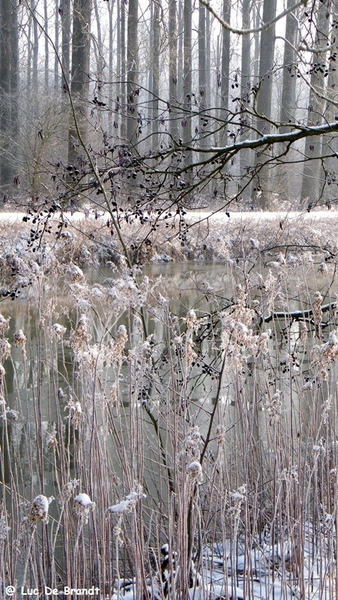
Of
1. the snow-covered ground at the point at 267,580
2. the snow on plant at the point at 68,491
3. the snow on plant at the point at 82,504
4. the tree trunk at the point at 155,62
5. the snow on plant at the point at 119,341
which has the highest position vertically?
the tree trunk at the point at 155,62

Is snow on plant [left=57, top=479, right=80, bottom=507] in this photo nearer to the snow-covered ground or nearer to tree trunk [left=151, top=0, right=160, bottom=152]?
the snow-covered ground

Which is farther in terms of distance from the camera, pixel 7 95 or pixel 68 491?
pixel 7 95

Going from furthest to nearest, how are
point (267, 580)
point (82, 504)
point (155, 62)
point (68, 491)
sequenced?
point (155, 62) < point (267, 580) < point (68, 491) < point (82, 504)

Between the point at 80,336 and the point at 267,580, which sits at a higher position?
the point at 80,336

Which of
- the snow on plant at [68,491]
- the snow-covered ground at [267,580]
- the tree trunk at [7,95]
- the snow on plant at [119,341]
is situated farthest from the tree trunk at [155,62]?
the tree trunk at [7,95]

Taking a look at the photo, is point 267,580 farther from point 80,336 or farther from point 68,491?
point 80,336

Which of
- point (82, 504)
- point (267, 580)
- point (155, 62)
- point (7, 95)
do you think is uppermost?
point (155, 62)

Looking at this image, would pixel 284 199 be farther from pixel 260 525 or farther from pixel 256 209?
pixel 260 525

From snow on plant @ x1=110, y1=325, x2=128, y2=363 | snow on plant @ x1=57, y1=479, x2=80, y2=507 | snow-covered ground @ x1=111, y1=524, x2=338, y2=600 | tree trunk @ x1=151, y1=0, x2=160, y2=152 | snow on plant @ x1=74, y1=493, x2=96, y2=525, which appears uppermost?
tree trunk @ x1=151, y1=0, x2=160, y2=152

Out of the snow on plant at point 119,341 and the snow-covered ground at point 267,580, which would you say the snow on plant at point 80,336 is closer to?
the snow on plant at point 119,341

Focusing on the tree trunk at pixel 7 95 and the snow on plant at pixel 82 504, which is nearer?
the snow on plant at pixel 82 504

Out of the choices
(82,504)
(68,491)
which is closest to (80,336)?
(68,491)

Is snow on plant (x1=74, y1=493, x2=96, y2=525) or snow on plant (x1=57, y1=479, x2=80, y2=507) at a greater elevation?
snow on plant (x1=74, y1=493, x2=96, y2=525)

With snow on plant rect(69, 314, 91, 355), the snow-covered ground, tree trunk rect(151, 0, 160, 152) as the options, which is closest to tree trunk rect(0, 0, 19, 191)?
tree trunk rect(151, 0, 160, 152)
